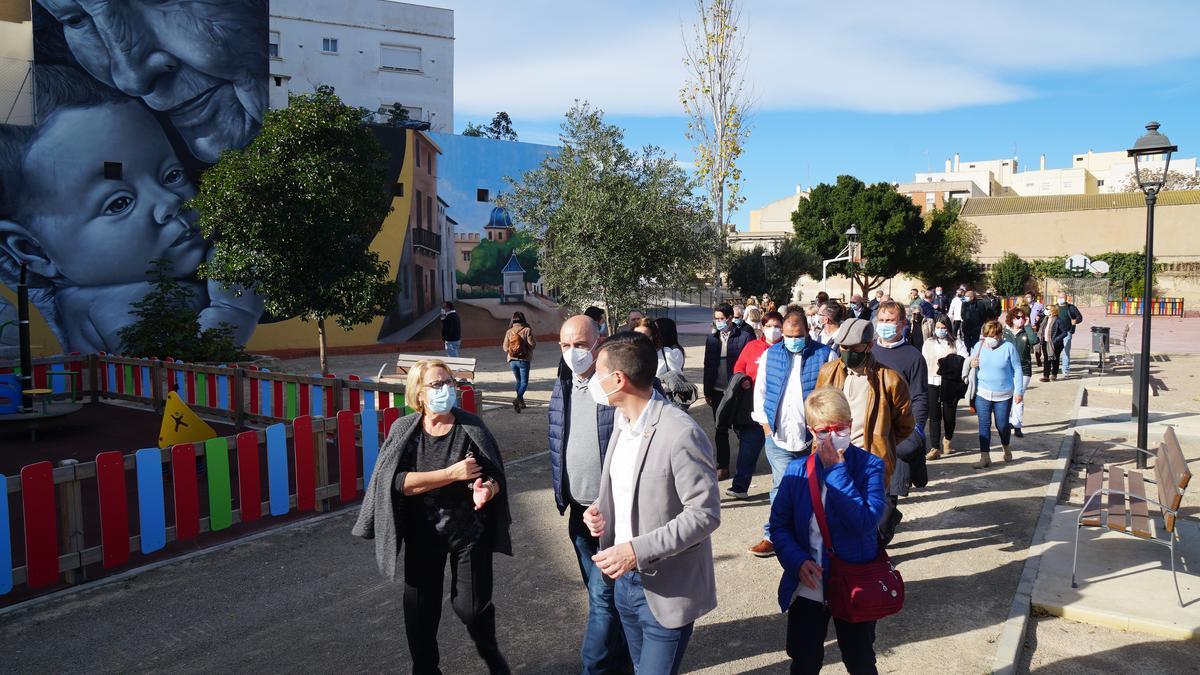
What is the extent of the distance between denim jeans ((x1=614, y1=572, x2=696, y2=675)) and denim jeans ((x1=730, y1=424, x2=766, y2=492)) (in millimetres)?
4138

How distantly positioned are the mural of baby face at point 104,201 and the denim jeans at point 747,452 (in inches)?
682

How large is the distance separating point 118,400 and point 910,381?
1339 centimetres

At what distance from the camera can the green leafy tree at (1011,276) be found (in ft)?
169

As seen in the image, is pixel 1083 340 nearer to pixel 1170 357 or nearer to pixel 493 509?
pixel 1170 357

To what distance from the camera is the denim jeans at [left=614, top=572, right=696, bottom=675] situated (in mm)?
3021

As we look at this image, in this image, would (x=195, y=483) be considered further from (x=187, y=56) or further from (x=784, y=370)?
(x=187, y=56)

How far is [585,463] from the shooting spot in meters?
3.99

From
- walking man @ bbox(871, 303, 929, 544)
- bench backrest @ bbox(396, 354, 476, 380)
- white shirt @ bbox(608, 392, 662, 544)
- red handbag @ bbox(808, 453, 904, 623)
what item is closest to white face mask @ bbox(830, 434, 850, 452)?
red handbag @ bbox(808, 453, 904, 623)

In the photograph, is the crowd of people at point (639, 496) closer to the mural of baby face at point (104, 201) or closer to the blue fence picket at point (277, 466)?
the blue fence picket at point (277, 466)

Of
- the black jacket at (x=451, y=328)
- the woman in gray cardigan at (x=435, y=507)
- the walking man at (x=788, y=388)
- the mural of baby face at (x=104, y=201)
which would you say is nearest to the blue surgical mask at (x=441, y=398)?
the woman in gray cardigan at (x=435, y=507)

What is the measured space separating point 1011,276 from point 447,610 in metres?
54.3

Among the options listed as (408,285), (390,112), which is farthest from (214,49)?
(390,112)

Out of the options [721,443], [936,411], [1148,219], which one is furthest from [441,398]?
[1148,219]

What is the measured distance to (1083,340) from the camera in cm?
2673
